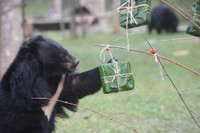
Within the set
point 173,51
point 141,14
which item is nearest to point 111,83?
point 141,14

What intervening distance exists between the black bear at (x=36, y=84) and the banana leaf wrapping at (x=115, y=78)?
1030 millimetres

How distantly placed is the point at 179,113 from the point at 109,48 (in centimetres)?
345

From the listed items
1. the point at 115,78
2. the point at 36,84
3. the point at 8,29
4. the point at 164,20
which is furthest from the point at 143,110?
the point at 164,20

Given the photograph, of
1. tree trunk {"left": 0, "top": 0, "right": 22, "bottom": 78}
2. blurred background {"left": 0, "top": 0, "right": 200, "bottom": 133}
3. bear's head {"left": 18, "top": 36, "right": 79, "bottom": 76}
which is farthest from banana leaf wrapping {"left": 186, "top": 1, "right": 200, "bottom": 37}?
tree trunk {"left": 0, "top": 0, "right": 22, "bottom": 78}

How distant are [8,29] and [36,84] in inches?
186

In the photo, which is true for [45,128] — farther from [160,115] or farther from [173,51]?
[173,51]

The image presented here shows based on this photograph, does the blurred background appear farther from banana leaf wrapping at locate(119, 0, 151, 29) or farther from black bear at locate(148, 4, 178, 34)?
black bear at locate(148, 4, 178, 34)

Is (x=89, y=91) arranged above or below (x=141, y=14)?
below

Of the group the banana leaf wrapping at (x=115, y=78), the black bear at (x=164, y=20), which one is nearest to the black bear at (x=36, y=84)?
the banana leaf wrapping at (x=115, y=78)

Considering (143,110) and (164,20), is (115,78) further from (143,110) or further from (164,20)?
(164,20)

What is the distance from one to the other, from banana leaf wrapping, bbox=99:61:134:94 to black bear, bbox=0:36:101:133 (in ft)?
3.38

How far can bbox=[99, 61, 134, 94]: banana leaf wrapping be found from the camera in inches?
101

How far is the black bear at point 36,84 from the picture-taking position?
3311 mm

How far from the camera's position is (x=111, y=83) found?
8.43 ft
